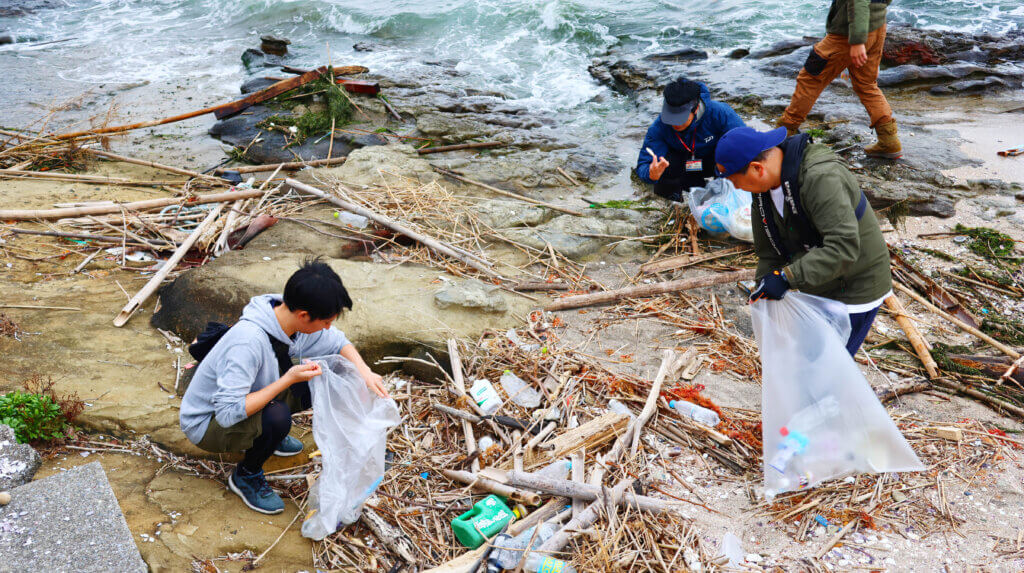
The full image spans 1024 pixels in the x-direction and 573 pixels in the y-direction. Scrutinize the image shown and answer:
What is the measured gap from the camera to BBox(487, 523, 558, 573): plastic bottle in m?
Answer: 2.84

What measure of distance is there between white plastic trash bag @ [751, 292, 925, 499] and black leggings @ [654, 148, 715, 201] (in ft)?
8.22

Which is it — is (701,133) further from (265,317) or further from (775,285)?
(265,317)

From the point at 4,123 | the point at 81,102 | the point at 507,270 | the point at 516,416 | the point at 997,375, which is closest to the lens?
the point at 516,416

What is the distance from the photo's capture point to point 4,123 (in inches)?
406

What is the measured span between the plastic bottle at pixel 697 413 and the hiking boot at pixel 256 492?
7.58 feet

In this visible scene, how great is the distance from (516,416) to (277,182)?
4.54 meters

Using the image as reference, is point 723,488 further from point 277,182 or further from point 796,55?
point 796,55

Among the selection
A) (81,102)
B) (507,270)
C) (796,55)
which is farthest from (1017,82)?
(81,102)

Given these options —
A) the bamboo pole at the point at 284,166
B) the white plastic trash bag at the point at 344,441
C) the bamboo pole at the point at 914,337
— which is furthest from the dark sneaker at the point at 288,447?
the bamboo pole at the point at 284,166

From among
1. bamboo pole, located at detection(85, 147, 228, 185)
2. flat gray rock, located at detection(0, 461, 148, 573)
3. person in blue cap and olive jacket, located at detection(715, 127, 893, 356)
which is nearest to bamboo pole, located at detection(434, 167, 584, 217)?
bamboo pole, located at detection(85, 147, 228, 185)

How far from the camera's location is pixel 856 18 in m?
6.21

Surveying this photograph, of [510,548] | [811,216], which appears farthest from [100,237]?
[811,216]

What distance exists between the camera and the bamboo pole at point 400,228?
5.33 m

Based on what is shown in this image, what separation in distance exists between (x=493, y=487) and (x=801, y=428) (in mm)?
1572
